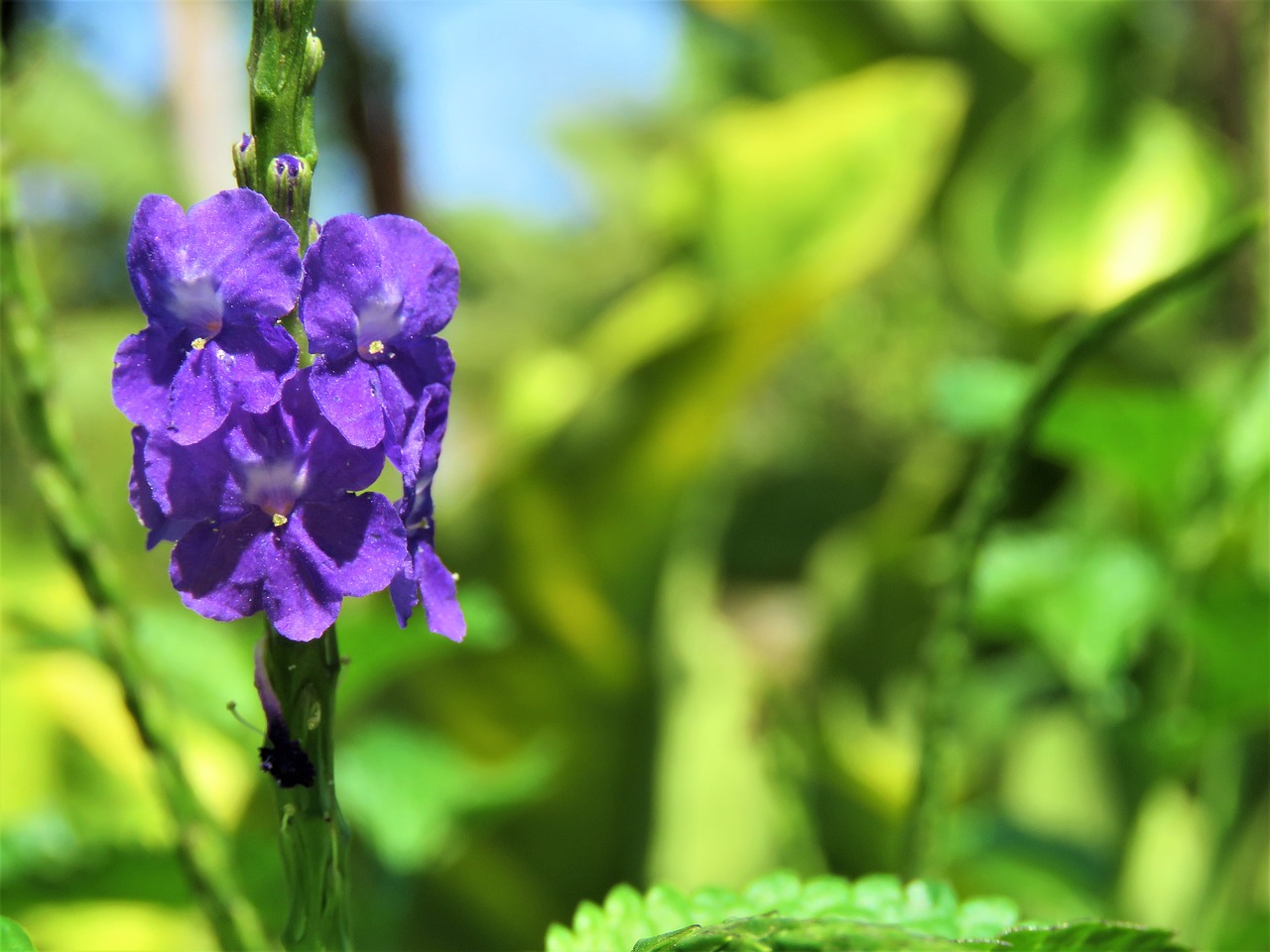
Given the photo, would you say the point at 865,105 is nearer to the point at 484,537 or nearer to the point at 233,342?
the point at 484,537

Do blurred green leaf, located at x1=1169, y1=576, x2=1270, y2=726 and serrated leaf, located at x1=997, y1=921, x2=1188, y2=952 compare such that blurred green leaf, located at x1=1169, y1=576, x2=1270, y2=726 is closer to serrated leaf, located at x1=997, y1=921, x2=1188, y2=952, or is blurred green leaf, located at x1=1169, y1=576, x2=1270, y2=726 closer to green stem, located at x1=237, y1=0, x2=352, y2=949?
serrated leaf, located at x1=997, y1=921, x2=1188, y2=952

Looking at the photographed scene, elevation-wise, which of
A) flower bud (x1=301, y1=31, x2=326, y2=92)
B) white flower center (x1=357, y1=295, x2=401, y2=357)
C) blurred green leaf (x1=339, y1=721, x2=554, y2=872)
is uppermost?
blurred green leaf (x1=339, y1=721, x2=554, y2=872)

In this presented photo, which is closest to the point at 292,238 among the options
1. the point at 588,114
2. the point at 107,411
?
the point at 107,411

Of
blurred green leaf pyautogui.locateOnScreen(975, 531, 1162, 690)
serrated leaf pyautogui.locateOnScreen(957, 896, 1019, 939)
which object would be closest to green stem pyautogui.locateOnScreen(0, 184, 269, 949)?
serrated leaf pyautogui.locateOnScreen(957, 896, 1019, 939)

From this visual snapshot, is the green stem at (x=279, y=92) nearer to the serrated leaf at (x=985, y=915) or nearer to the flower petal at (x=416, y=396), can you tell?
the flower petal at (x=416, y=396)

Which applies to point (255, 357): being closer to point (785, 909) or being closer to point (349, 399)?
point (349, 399)
